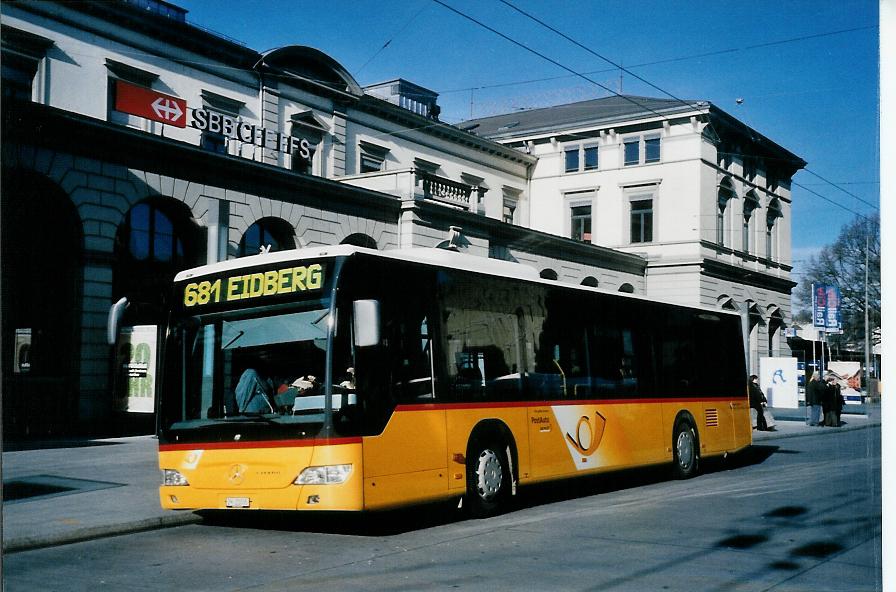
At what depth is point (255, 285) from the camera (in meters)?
9.13

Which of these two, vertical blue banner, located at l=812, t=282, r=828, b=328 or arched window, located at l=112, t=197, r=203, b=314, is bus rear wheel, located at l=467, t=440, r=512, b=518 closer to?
arched window, located at l=112, t=197, r=203, b=314

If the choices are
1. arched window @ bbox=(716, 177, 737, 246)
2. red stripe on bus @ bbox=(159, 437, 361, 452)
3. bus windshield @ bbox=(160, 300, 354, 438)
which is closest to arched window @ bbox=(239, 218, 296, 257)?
bus windshield @ bbox=(160, 300, 354, 438)

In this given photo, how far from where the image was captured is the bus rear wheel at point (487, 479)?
10117mm

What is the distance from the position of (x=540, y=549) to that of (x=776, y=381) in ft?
25.3

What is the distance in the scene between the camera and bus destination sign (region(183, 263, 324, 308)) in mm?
8891

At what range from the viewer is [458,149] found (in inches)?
426

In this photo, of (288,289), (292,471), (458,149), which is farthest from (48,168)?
(458,149)

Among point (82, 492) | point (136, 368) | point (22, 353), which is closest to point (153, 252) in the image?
point (136, 368)

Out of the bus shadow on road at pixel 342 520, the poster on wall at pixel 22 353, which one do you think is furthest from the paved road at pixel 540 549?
the poster on wall at pixel 22 353

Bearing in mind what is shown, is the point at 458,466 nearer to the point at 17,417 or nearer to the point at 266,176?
the point at 17,417

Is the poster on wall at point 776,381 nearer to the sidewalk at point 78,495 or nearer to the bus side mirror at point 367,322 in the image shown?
the bus side mirror at point 367,322

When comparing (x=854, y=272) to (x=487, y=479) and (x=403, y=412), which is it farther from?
(x=487, y=479)

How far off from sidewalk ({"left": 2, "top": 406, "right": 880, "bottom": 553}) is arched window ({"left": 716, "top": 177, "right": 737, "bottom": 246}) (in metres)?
2.39

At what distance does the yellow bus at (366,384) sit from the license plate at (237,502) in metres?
0.01
